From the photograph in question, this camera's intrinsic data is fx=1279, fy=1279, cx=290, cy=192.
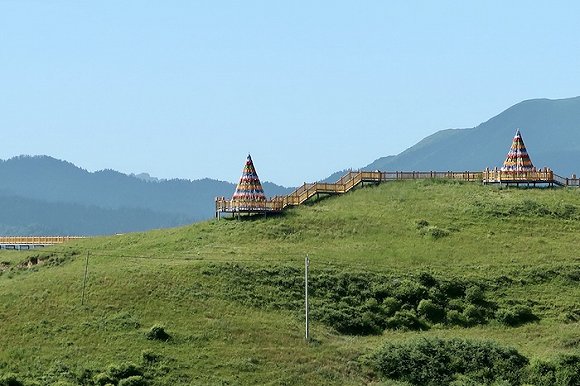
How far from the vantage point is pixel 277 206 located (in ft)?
342

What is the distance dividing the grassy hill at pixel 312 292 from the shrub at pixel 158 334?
1.07ft

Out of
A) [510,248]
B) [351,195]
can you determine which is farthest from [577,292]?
[351,195]

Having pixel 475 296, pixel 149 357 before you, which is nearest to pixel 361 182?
pixel 475 296

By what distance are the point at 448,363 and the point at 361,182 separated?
38.4m

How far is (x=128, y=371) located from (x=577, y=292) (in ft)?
107

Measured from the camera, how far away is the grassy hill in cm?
7319

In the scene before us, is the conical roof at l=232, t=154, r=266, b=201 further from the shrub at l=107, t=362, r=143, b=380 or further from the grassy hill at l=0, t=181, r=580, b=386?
the shrub at l=107, t=362, r=143, b=380

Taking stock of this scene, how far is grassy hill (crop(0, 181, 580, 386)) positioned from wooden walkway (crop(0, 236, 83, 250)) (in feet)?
16.8

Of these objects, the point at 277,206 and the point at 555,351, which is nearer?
the point at 555,351

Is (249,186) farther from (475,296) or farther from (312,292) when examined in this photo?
(475,296)

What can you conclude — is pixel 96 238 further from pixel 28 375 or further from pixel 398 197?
pixel 28 375

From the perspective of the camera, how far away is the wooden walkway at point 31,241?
108750 millimetres

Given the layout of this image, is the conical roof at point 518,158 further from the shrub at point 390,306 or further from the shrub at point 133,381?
the shrub at point 133,381

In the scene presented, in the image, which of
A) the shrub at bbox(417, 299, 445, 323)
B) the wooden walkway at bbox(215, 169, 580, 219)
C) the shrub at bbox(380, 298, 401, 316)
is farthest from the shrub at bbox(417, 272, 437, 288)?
the wooden walkway at bbox(215, 169, 580, 219)
